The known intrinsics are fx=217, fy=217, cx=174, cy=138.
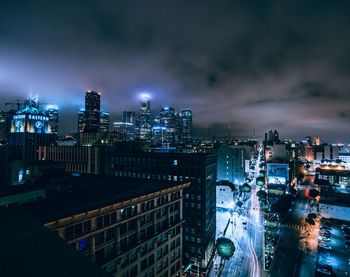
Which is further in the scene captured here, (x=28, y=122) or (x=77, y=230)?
(x=28, y=122)

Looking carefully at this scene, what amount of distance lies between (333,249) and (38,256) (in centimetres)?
8106

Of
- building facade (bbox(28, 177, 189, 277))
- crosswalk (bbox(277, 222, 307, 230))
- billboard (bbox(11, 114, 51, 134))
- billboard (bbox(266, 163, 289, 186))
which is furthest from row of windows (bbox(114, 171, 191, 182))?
billboard (bbox(11, 114, 51, 134))

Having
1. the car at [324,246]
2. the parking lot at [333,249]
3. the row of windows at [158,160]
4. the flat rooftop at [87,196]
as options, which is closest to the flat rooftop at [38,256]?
the flat rooftop at [87,196]

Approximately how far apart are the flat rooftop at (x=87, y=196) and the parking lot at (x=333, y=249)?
44140mm

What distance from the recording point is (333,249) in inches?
Answer: 2505

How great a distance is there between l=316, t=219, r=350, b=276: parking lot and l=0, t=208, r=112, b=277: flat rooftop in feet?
205

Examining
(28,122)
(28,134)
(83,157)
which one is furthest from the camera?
(28,122)

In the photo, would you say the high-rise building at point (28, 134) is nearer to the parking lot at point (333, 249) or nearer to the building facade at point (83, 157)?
the building facade at point (83, 157)

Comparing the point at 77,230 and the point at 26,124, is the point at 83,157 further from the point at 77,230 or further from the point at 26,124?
the point at 77,230

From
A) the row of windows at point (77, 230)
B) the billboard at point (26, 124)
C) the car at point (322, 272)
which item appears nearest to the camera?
the row of windows at point (77, 230)

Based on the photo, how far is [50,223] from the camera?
24.0 m

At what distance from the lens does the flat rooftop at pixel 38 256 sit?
6.59 metres

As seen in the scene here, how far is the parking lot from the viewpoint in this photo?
52344 millimetres

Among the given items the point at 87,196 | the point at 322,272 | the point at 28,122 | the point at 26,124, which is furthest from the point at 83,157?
the point at 322,272
